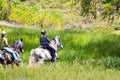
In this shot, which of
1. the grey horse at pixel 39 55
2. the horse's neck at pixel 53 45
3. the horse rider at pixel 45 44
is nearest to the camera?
the grey horse at pixel 39 55

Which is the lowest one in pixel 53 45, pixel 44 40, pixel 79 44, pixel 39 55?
pixel 79 44

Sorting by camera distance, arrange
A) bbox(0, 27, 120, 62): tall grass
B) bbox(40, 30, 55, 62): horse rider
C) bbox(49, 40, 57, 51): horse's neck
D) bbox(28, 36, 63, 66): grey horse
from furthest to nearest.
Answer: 1. bbox(0, 27, 120, 62): tall grass
2. bbox(49, 40, 57, 51): horse's neck
3. bbox(40, 30, 55, 62): horse rider
4. bbox(28, 36, 63, 66): grey horse

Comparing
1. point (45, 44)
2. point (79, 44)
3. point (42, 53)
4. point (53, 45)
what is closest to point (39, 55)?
point (42, 53)

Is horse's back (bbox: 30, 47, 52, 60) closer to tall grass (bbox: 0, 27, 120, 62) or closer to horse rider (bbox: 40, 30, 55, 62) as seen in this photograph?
horse rider (bbox: 40, 30, 55, 62)

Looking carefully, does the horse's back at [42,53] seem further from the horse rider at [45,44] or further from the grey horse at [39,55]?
the horse rider at [45,44]

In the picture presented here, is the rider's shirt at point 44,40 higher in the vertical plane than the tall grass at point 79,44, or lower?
higher

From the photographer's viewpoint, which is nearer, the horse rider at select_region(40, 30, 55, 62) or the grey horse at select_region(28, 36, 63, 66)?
the grey horse at select_region(28, 36, 63, 66)

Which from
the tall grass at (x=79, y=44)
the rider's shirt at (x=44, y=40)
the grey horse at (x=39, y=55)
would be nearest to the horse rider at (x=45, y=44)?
the rider's shirt at (x=44, y=40)

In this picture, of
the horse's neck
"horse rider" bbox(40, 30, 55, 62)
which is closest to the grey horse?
the horse's neck

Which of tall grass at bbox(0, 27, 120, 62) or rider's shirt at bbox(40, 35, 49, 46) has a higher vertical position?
rider's shirt at bbox(40, 35, 49, 46)

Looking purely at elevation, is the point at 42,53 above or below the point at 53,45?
below

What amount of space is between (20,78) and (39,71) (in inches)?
97.3

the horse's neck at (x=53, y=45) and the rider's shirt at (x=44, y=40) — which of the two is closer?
the rider's shirt at (x=44, y=40)

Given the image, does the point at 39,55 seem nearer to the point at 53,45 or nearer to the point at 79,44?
the point at 53,45
